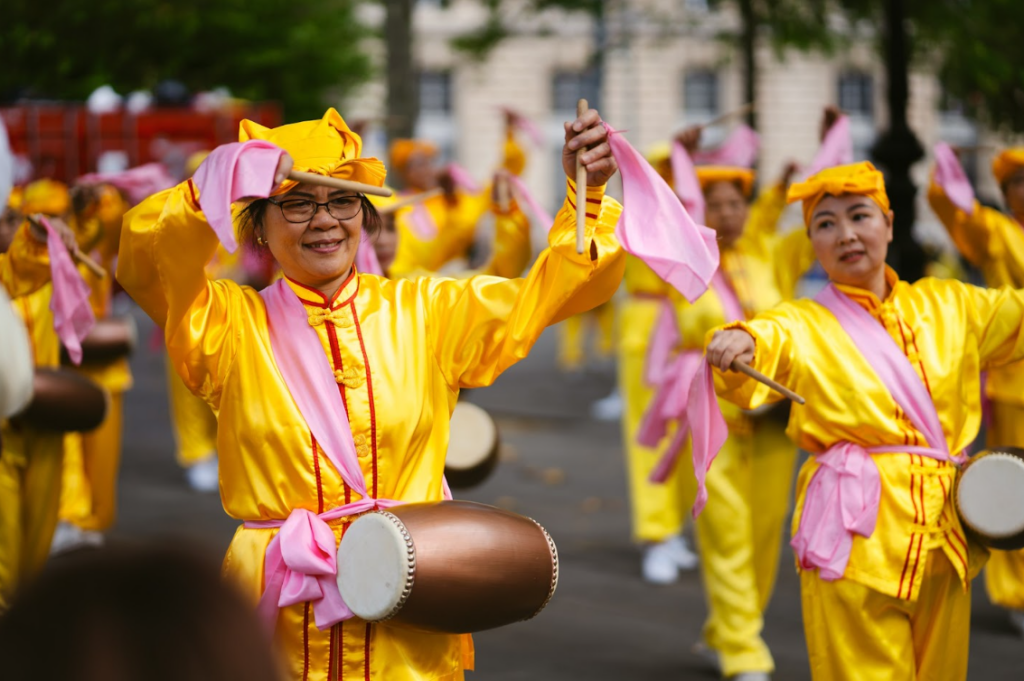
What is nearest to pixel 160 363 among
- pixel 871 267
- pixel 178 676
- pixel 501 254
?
pixel 501 254

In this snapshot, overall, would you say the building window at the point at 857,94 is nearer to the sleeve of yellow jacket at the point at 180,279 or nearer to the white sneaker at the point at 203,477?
the white sneaker at the point at 203,477

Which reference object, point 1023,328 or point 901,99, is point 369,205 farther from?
point 901,99

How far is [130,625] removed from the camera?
129 centimetres

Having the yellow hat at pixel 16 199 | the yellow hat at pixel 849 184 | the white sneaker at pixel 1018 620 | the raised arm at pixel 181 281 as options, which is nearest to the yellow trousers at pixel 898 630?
the yellow hat at pixel 849 184

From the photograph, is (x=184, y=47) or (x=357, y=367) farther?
(x=184, y=47)

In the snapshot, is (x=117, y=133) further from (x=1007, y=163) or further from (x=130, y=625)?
(x=130, y=625)

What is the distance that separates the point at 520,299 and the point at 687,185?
8.77ft

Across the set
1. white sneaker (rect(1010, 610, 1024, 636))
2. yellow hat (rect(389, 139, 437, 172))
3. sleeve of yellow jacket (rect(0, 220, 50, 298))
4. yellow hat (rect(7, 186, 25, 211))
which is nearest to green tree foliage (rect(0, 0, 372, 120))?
yellow hat (rect(389, 139, 437, 172))

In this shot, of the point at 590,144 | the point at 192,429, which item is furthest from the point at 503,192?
the point at 192,429

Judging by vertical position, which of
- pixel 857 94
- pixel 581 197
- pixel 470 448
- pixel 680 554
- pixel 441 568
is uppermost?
pixel 857 94

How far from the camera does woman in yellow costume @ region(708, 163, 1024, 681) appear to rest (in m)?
3.71

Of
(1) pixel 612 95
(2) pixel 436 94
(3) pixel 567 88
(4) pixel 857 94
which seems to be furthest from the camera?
(2) pixel 436 94

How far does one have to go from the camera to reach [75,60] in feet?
66.5

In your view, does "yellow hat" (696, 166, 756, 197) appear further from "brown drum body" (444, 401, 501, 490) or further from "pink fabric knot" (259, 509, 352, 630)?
"pink fabric knot" (259, 509, 352, 630)
